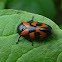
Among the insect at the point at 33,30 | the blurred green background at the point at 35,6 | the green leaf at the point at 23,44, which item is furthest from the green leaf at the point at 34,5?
the insect at the point at 33,30

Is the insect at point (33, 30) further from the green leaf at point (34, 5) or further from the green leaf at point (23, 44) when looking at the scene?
the green leaf at point (34, 5)

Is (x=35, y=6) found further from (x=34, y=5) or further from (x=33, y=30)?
(x=33, y=30)

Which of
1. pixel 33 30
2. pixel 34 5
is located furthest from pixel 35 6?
pixel 33 30

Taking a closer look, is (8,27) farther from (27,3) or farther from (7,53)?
(27,3)

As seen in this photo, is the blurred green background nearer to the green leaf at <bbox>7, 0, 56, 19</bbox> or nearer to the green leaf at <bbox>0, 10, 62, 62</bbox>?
the green leaf at <bbox>7, 0, 56, 19</bbox>

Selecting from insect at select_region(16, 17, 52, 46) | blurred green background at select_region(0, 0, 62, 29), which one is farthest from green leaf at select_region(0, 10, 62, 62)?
blurred green background at select_region(0, 0, 62, 29)

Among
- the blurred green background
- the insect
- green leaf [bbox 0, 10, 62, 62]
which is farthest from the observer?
the blurred green background
